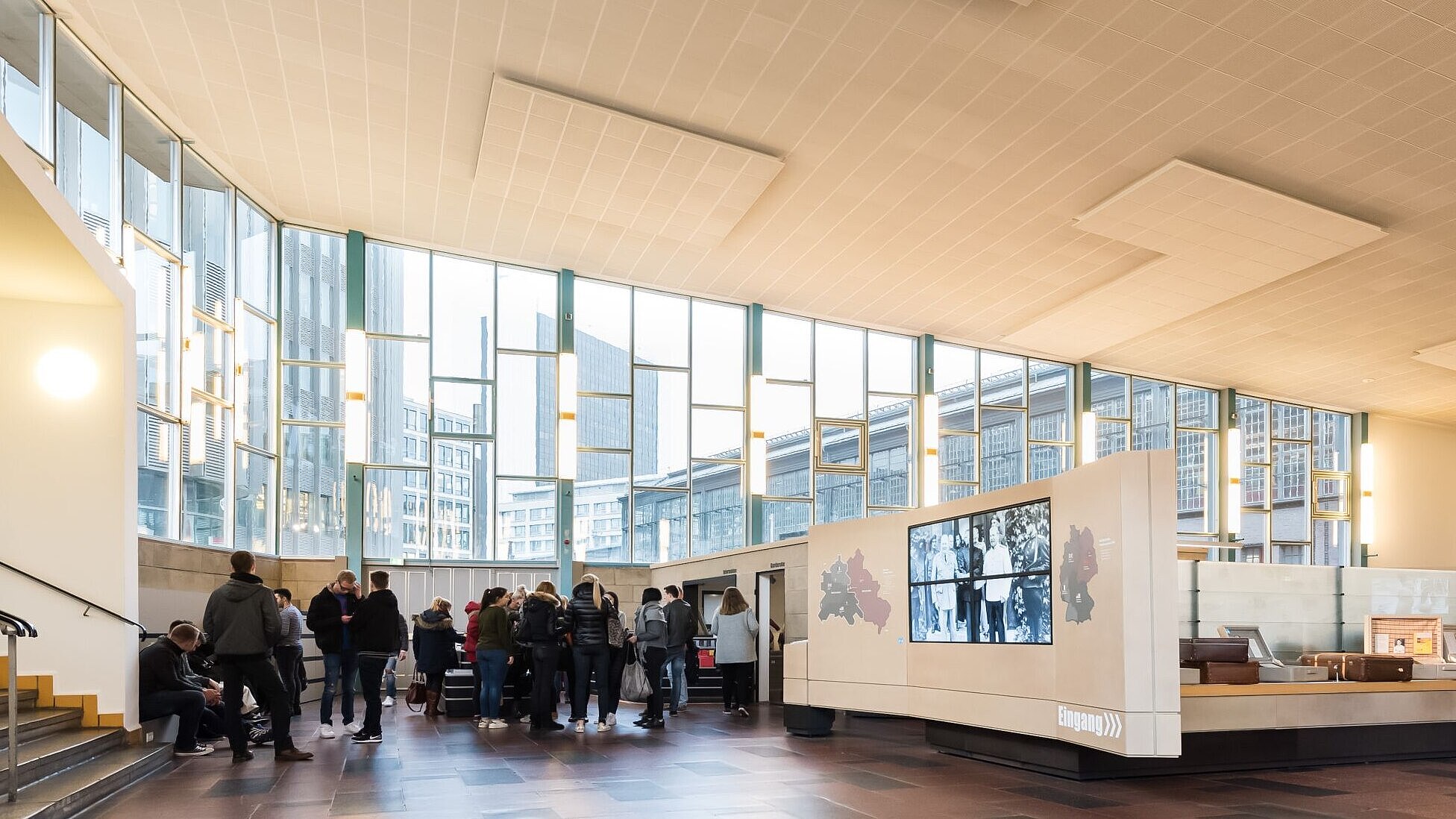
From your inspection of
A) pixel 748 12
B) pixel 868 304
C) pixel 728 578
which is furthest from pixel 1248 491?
pixel 748 12

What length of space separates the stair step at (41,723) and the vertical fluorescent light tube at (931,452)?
14.2 metres

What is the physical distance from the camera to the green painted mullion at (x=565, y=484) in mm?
17953

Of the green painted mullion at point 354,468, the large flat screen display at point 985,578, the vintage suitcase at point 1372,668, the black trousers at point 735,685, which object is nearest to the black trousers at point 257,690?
the large flat screen display at point 985,578

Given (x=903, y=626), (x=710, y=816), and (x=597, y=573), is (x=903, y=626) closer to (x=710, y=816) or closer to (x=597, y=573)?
(x=710, y=816)

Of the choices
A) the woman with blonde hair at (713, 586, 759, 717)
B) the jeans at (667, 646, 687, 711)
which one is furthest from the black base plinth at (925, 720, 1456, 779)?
the jeans at (667, 646, 687, 711)

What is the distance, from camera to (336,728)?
10578mm

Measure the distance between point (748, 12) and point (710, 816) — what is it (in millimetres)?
6555

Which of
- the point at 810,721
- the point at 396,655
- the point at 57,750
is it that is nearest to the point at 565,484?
the point at 396,655

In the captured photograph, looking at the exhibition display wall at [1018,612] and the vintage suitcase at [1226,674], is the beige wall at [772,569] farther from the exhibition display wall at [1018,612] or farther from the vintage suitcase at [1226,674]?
the vintage suitcase at [1226,674]

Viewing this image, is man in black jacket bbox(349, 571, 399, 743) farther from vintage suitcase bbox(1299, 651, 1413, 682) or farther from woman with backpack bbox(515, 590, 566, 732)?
vintage suitcase bbox(1299, 651, 1413, 682)

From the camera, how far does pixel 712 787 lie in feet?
23.2

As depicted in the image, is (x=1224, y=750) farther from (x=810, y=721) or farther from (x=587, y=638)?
(x=587, y=638)

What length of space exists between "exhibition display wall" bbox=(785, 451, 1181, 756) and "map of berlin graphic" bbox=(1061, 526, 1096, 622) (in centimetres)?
1

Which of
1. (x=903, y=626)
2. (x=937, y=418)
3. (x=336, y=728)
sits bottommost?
(x=336, y=728)
